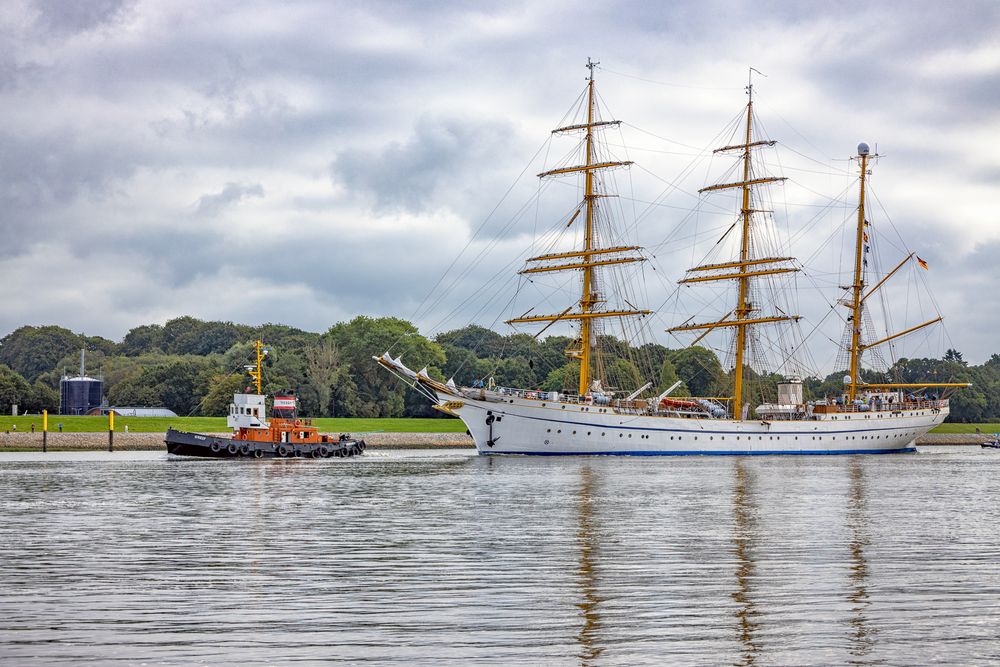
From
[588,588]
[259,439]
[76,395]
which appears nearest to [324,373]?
[76,395]

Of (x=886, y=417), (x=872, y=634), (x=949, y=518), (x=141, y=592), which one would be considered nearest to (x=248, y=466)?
(x=949, y=518)

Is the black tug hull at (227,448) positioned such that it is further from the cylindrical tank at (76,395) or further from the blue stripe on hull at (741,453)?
the cylindrical tank at (76,395)

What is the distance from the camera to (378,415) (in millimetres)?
135250

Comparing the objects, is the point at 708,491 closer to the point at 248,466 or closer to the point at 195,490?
the point at 195,490

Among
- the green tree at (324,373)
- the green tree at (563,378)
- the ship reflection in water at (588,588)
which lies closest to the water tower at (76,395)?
the green tree at (324,373)

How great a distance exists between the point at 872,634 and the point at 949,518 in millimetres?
20833

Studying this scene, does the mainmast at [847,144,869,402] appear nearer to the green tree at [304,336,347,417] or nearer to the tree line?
the tree line

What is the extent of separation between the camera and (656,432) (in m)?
95.1

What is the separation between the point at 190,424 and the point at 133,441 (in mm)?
12999

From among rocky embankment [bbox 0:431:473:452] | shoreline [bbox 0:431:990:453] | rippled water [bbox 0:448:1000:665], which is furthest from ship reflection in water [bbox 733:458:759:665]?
rocky embankment [bbox 0:431:473:452]

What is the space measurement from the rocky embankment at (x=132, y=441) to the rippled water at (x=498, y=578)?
57113mm

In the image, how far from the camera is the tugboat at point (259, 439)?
8031 centimetres

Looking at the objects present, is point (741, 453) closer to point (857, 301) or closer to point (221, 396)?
point (857, 301)

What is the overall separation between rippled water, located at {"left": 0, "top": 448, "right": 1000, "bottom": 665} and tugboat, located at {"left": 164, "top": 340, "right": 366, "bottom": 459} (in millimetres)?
38239
